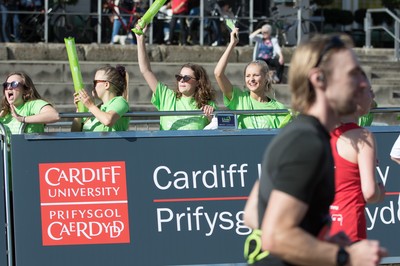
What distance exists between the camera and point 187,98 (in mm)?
8281

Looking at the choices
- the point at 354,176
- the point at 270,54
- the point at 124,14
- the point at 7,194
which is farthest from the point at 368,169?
the point at 124,14

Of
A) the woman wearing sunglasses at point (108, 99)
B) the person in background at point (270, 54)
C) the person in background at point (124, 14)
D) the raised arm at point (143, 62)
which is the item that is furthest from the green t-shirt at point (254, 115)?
the person in background at point (124, 14)

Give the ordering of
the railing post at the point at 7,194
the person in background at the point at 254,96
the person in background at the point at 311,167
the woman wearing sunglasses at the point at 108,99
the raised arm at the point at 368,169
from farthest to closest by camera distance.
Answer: the person in background at the point at 254,96 → the woman wearing sunglasses at the point at 108,99 → the railing post at the point at 7,194 → the raised arm at the point at 368,169 → the person in background at the point at 311,167

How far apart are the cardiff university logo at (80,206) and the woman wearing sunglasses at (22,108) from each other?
0.35 meters

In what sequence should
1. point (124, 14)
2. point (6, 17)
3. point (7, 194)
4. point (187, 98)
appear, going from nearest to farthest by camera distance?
1. point (7, 194)
2. point (187, 98)
3. point (6, 17)
4. point (124, 14)

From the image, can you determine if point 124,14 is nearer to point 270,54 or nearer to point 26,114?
point 270,54

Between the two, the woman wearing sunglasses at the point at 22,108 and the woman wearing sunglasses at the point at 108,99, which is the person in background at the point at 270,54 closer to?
the woman wearing sunglasses at the point at 108,99

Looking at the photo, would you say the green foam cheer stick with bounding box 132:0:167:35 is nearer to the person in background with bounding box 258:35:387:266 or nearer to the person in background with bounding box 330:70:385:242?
the person in background with bounding box 330:70:385:242

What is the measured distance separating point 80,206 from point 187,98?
51.9 inches

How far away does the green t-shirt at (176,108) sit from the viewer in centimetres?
816

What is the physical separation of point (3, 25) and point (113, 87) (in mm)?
9417

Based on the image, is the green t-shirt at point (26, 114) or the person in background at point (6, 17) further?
the person in background at point (6, 17)

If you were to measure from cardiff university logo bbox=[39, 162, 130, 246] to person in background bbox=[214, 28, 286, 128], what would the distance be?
4.13 feet

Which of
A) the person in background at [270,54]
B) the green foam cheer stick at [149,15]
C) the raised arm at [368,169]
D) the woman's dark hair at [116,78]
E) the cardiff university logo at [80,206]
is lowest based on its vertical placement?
the cardiff university logo at [80,206]
